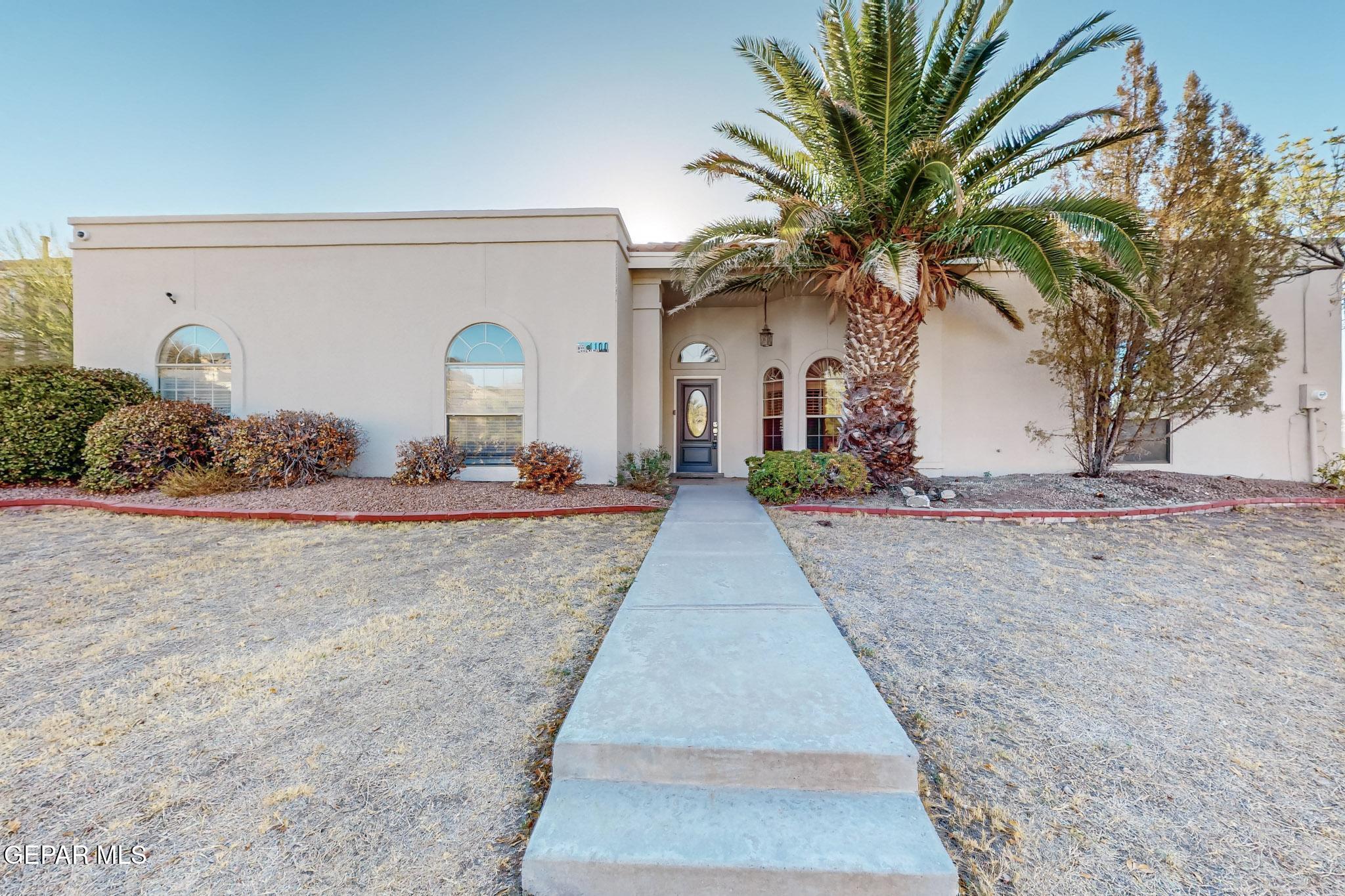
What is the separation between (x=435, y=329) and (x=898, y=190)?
775 centimetres

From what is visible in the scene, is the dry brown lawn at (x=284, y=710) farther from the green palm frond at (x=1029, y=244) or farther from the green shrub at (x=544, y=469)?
the green palm frond at (x=1029, y=244)

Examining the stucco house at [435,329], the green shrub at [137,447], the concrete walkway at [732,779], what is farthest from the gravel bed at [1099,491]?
the green shrub at [137,447]

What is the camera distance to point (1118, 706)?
2.44 meters

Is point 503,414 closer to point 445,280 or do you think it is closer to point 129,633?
point 445,280

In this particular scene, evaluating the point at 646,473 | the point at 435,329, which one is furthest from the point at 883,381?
the point at 435,329

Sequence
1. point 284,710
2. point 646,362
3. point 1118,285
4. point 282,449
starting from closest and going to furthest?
point 284,710
point 1118,285
point 282,449
point 646,362

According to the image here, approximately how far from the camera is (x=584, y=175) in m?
9.95

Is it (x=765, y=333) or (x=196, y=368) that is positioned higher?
(x=765, y=333)

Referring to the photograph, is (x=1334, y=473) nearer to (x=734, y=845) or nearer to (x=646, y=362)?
(x=646, y=362)

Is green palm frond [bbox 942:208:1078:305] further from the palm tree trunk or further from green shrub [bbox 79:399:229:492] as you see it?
green shrub [bbox 79:399:229:492]

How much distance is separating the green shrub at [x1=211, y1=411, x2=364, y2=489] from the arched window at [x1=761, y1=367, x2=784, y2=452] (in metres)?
8.15

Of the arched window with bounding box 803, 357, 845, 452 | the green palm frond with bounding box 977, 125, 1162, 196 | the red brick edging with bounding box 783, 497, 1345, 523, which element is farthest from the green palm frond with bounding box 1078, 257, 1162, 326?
the arched window with bounding box 803, 357, 845, 452

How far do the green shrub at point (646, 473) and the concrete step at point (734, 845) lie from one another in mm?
6464

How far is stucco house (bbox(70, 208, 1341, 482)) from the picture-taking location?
8.51m
